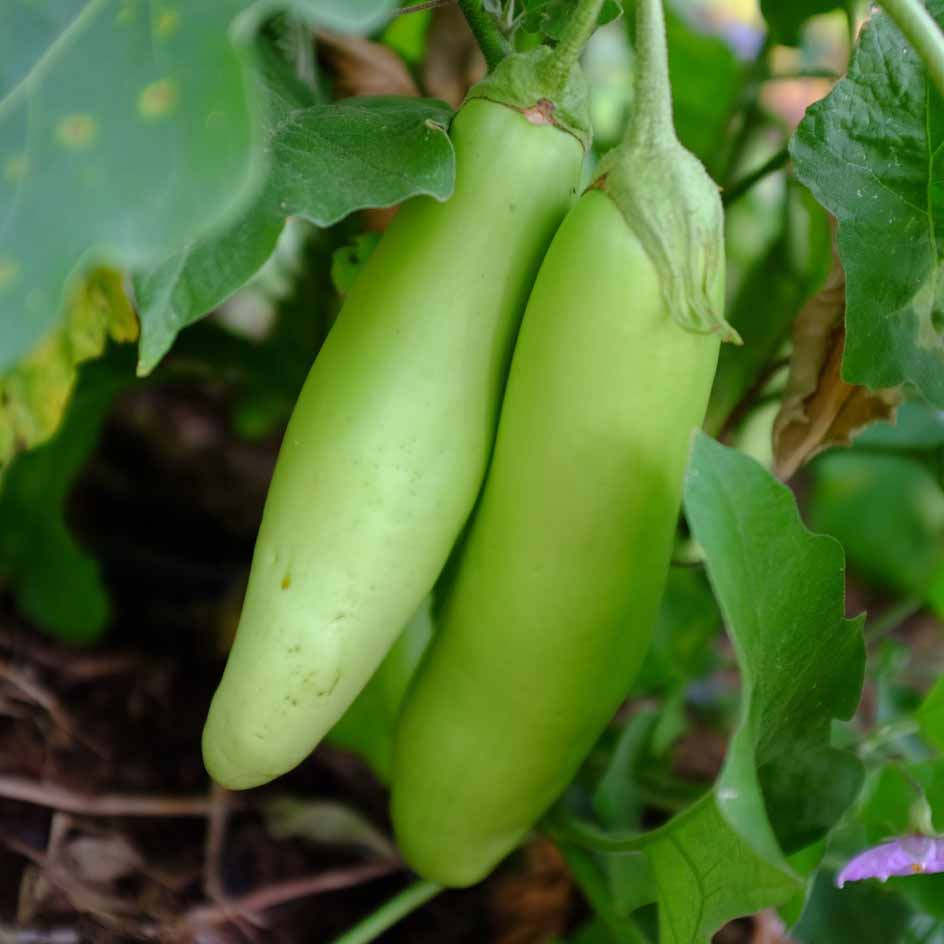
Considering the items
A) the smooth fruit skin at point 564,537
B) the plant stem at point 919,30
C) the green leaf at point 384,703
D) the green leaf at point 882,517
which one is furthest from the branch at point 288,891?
the green leaf at point 882,517

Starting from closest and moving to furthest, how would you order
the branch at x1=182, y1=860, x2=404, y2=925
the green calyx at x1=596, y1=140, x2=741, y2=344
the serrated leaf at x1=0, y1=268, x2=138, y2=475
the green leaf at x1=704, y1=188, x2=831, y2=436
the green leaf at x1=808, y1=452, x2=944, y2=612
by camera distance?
the green calyx at x1=596, y1=140, x2=741, y2=344 < the serrated leaf at x1=0, y1=268, x2=138, y2=475 < the branch at x1=182, y1=860, x2=404, y2=925 < the green leaf at x1=704, y1=188, x2=831, y2=436 < the green leaf at x1=808, y1=452, x2=944, y2=612

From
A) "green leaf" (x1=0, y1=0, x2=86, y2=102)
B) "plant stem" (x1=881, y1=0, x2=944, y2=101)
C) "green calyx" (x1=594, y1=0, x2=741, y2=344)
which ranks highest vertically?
"green leaf" (x1=0, y1=0, x2=86, y2=102)

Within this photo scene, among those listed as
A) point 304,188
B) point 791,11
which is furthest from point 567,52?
point 791,11

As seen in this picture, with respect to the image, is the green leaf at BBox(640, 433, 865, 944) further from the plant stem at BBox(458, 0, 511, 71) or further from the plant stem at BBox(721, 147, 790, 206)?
the plant stem at BBox(721, 147, 790, 206)

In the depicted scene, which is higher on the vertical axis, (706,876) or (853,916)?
(706,876)

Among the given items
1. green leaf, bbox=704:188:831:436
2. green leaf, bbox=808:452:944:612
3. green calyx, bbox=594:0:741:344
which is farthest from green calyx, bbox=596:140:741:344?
green leaf, bbox=808:452:944:612

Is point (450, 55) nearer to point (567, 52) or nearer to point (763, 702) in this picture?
point (567, 52)
